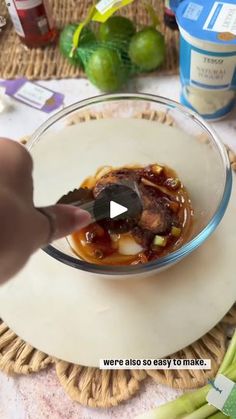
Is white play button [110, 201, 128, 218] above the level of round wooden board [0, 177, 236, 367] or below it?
above

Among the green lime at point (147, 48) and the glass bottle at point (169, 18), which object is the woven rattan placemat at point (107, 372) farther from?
the glass bottle at point (169, 18)

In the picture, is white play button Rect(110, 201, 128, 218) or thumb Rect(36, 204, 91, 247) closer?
thumb Rect(36, 204, 91, 247)

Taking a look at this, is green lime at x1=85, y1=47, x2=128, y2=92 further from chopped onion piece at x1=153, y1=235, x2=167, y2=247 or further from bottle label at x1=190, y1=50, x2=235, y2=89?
chopped onion piece at x1=153, y1=235, x2=167, y2=247

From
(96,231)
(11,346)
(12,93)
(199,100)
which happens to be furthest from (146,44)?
(11,346)

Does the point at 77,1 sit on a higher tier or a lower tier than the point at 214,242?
higher

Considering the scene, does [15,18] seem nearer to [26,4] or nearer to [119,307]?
[26,4]

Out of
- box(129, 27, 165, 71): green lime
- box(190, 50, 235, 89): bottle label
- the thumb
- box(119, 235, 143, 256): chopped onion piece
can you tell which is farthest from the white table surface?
box(129, 27, 165, 71): green lime

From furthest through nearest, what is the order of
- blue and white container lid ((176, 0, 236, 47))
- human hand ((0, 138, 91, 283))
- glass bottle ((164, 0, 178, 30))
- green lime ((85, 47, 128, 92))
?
glass bottle ((164, 0, 178, 30)), green lime ((85, 47, 128, 92)), blue and white container lid ((176, 0, 236, 47)), human hand ((0, 138, 91, 283))

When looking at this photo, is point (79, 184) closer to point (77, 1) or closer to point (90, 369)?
point (90, 369)
